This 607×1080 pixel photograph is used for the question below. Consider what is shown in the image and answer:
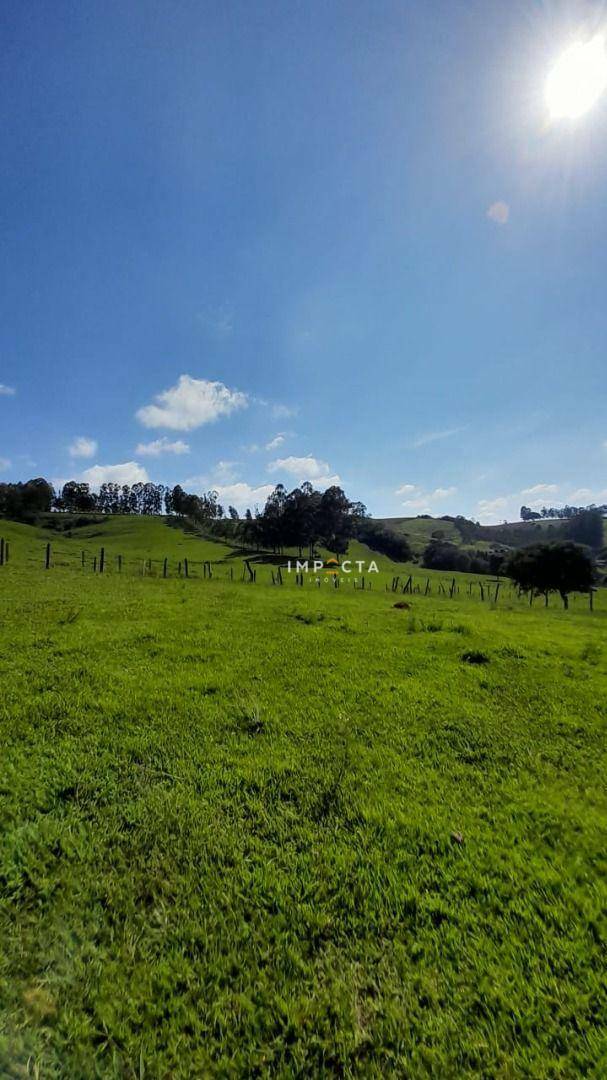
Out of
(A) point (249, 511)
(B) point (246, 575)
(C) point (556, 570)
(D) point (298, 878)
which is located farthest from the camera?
(A) point (249, 511)

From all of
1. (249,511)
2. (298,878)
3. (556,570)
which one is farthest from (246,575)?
(249,511)

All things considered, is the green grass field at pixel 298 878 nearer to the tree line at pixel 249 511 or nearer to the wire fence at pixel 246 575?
the wire fence at pixel 246 575

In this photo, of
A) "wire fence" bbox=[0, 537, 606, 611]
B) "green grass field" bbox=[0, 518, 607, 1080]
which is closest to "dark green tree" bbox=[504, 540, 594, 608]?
"wire fence" bbox=[0, 537, 606, 611]

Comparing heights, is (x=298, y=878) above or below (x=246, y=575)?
above

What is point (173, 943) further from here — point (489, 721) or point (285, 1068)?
point (489, 721)

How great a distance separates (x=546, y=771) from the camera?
5.76 meters

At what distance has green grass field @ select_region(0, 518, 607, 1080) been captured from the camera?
2.65 meters

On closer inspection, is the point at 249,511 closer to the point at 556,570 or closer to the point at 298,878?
the point at 556,570

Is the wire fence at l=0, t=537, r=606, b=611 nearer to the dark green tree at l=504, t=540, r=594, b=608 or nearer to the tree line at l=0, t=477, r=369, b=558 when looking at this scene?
the dark green tree at l=504, t=540, r=594, b=608

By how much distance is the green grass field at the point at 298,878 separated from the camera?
2.65 metres

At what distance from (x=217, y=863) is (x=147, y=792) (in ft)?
4.94

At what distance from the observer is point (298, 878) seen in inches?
152

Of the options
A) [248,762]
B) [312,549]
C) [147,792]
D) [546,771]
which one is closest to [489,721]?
[546,771]

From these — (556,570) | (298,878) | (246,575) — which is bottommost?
(246,575)
